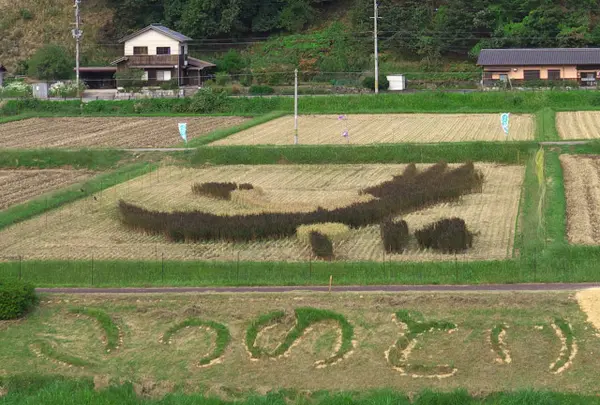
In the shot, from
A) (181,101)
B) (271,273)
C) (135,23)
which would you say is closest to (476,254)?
(271,273)

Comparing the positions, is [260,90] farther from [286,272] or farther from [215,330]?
[215,330]

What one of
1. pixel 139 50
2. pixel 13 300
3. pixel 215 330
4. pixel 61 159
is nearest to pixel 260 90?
pixel 139 50

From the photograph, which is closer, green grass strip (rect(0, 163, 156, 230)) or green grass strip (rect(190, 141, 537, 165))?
green grass strip (rect(0, 163, 156, 230))

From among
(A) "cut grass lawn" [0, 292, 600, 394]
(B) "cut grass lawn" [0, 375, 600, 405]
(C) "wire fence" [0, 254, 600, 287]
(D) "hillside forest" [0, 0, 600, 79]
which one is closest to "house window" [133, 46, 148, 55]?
(D) "hillside forest" [0, 0, 600, 79]

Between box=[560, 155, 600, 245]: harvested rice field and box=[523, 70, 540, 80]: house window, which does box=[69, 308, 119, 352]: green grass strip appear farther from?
box=[523, 70, 540, 80]: house window

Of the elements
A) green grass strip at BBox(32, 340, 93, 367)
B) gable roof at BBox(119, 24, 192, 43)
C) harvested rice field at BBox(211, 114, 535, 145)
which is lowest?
green grass strip at BBox(32, 340, 93, 367)

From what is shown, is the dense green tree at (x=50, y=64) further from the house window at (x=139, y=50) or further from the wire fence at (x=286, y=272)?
the wire fence at (x=286, y=272)
